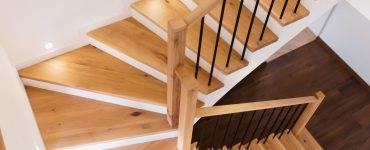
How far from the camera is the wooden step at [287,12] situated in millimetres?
2514

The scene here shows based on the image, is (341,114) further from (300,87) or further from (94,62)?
(94,62)

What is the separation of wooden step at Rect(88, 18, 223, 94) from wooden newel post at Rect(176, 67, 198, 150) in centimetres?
50

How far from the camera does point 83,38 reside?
3.11 m

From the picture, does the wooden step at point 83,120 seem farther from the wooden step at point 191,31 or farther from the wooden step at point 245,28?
the wooden step at point 245,28

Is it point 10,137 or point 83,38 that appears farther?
point 83,38

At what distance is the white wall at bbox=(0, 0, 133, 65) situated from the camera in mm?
2621

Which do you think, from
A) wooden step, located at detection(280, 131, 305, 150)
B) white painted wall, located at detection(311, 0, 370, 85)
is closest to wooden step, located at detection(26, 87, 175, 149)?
wooden step, located at detection(280, 131, 305, 150)

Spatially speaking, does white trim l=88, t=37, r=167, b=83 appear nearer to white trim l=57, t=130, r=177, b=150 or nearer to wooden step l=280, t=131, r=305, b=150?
white trim l=57, t=130, r=177, b=150

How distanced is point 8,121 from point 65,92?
1379 millimetres

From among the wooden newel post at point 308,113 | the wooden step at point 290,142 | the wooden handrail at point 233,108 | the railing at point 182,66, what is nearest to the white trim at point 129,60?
the railing at point 182,66

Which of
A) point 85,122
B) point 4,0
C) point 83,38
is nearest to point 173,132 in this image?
point 85,122

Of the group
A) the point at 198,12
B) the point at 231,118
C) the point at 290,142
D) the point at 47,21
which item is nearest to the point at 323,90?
the point at 290,142

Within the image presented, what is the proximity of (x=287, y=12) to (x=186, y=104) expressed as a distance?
1.12 m

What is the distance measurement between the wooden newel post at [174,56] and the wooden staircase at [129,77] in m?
0.15
